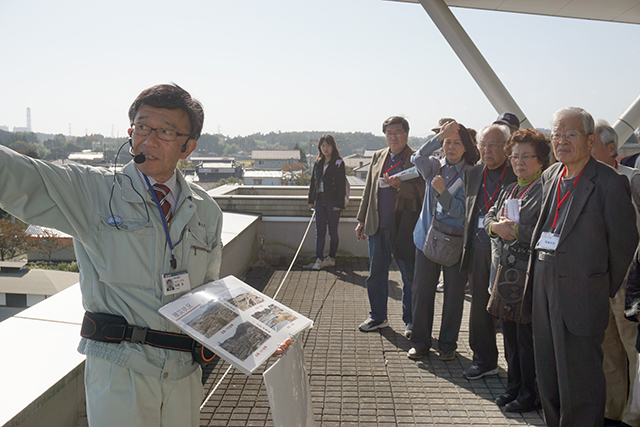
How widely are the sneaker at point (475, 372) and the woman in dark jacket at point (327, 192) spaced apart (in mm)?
3754

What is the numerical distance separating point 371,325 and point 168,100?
11.9 feet

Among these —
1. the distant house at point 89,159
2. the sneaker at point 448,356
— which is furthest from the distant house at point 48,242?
the sneaker at point 448,356

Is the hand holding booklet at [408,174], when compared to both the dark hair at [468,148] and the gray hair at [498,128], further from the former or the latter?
the gray hair at [498,128]

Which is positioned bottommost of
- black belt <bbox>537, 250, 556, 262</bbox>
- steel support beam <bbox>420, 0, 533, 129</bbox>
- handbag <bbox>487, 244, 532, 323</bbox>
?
handbag <bbox>487, 244, 532, 323</bbox>

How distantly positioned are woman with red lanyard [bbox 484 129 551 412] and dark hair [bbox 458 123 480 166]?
Answer: 2.38ft

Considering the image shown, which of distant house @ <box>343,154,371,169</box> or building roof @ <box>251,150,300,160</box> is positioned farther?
building roof @ <box>251,150,300,160</box>

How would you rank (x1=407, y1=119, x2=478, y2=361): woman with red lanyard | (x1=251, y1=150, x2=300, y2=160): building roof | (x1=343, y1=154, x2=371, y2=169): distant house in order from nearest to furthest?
(x1=407, y1=119, x2=478, y2=361): woman with red lanyard
(x1=343, y1=154, x2=371, y2=169): distant house
(x1=251, y1=150, x2=300, y2=160): building roof

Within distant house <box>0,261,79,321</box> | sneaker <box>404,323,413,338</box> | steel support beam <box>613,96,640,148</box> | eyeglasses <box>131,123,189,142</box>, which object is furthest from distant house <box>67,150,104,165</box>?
steel support beam <box>613,96,640,148</box>

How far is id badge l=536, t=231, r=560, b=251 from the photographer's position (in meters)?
2.77

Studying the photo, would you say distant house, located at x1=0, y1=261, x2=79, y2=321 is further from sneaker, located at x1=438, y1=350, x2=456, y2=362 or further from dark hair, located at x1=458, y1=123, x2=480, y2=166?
dark hair, located at x1=458, y1=123, x2=480, y2=166

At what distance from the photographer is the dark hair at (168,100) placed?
1882 millimetres

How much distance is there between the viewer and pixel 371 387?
147 inches

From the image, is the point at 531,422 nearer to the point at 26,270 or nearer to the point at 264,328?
the point at 264,328

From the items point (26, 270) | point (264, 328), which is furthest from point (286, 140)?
point (264, 328)
